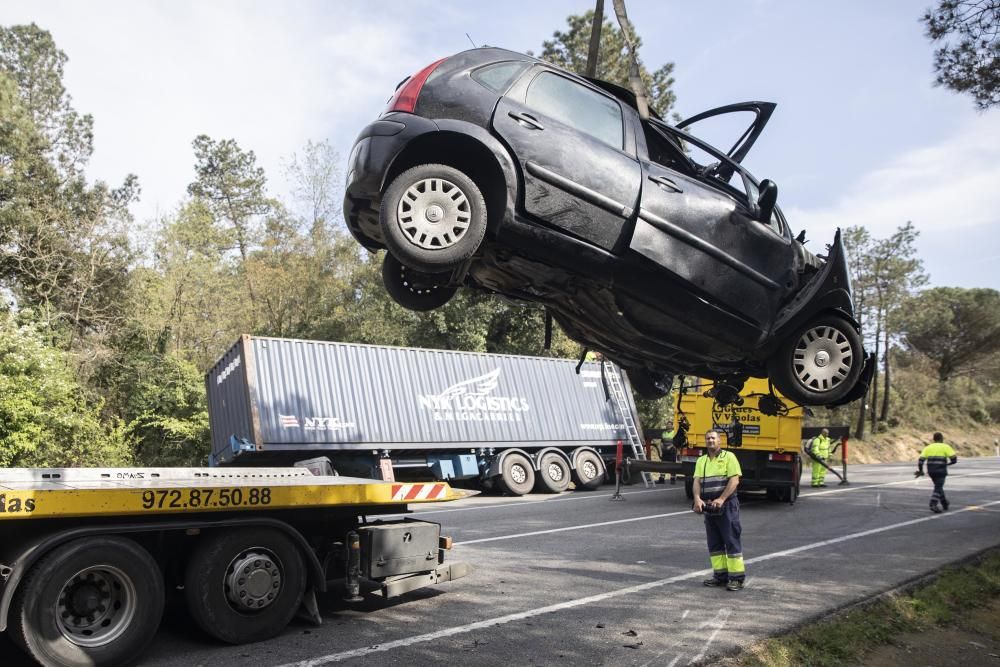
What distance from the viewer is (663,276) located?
→ 14.6 feet

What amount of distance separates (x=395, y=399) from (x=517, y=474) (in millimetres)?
3283

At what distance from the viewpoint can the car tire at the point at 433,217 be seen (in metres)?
3.73

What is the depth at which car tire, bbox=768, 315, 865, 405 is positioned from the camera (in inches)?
191

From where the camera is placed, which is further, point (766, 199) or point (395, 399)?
point (395, 399)

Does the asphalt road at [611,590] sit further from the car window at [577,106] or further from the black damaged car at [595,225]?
the car window at [577,106]

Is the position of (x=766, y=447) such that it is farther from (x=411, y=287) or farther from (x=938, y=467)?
(x=411, y=287)

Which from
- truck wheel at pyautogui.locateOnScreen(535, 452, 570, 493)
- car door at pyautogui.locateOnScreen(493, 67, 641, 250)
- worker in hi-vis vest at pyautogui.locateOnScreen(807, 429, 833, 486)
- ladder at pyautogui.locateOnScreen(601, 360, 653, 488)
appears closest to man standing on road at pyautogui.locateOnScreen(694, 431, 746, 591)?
car door at pyautogui.locateOnScreen(493, 67, 641, 250)

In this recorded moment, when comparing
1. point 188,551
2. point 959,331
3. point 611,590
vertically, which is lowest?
point 611,590

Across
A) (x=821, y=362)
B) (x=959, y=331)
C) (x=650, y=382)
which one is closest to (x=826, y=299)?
(x=821, y=362)

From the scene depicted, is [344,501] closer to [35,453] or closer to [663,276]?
[663,276]

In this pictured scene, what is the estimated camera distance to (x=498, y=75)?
421 cm

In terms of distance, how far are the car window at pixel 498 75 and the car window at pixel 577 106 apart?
13 cm

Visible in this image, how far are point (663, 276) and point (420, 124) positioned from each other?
67.2 inches

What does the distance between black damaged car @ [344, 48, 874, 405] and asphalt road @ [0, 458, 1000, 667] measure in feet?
6.75
